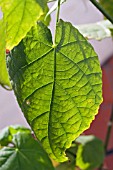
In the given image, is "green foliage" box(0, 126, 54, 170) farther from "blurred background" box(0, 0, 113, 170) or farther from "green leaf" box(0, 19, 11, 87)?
"blurred background" box(0, 0, 113, 170)

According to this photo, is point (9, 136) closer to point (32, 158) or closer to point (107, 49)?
point (32, 158)

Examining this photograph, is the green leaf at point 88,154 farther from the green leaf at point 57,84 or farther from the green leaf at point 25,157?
the green leaf at point 57,84

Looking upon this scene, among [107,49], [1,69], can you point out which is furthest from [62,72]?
[107,49]

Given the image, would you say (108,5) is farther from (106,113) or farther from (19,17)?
(106,113)

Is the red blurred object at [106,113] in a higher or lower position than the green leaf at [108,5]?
lower

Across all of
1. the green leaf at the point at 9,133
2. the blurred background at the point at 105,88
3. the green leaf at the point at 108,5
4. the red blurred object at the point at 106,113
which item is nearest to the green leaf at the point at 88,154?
the green leaf at the point at 9,133

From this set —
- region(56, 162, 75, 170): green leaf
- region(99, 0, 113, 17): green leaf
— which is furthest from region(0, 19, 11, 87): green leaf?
region(56, 162, 75, 170): green leaf
